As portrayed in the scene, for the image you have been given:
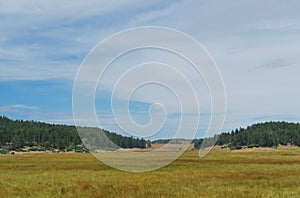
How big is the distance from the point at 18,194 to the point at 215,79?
26312 mm

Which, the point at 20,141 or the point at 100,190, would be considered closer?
the point at 100,190

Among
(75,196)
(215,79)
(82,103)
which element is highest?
(215,79)

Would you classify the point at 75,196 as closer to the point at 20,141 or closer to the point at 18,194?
the point at 18,194

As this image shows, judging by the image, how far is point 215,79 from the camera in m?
44.4

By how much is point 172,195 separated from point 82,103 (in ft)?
56.9

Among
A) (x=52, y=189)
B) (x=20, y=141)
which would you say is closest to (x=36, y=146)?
(x=20, y=141)

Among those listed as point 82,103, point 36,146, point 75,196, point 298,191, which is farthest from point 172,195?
point 36,146

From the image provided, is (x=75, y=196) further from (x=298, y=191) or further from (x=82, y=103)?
(x=82, y=103)

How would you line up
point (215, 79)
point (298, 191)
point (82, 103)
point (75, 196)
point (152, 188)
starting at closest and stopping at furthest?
1. point (75, 196)
2. point (298, 191)
3. point (152, 188)
4. point (82, 103)
5. point (215, 79)

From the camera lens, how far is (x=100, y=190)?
81.1 feet

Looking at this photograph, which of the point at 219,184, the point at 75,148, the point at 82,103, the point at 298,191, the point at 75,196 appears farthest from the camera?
the point at 75,148

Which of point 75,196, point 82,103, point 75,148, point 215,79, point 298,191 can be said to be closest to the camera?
point 75,196

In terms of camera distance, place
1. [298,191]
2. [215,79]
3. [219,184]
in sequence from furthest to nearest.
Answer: [215,79]
[219,184]
[298,191]

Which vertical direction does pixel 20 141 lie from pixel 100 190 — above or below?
above
